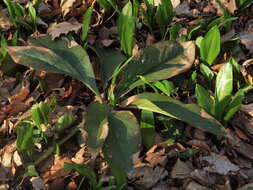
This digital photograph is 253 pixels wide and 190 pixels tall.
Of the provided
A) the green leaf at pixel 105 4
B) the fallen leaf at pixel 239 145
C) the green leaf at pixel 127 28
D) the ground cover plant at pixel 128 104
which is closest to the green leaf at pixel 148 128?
the ground cover plant at pixel 128 104

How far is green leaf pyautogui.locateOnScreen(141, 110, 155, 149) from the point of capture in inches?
60.6

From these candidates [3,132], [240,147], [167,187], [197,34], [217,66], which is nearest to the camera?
[167,187]

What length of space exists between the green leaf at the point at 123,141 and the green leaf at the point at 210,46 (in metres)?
0.55

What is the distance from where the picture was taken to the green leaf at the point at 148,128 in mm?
1539

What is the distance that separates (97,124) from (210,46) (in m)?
0.70

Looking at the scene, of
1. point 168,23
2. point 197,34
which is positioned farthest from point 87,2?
point 197,34

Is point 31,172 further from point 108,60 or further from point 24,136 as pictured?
point 108,60

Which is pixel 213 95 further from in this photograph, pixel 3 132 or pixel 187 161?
pixel 3 132

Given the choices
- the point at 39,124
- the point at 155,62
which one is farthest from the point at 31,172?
the point at 155,62

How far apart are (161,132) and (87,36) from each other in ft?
2.41

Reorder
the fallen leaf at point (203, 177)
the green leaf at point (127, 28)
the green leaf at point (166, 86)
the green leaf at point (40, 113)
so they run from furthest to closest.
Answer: the green leaf at point (127, 28), the green leaf at point (166, 86), the green leaf at point (40, 113), the fallen leaf at point (203, 177)

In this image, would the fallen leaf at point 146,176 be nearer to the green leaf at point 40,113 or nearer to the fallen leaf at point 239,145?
the fallen leaf at point 239,145

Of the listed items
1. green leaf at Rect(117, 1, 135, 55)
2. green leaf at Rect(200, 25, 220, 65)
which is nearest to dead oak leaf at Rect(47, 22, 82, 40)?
green leaf at Rect(117, 1, 135, 55)

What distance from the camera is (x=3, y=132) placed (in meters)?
1.65
